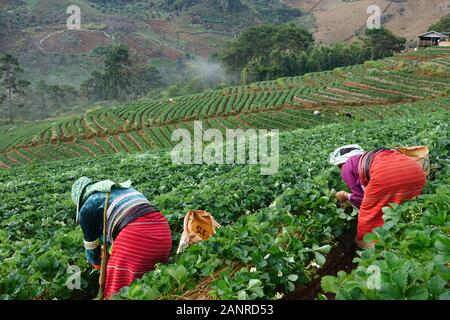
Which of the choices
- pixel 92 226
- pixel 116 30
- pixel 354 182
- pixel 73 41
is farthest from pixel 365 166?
pixel 116 30

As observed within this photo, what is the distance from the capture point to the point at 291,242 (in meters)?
3.80

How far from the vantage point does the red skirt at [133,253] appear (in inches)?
149

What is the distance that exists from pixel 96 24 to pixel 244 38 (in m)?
68.3

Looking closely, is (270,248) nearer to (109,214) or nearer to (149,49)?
(109,214)

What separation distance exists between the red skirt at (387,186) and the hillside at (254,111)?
114ft

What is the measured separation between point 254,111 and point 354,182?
41.3m

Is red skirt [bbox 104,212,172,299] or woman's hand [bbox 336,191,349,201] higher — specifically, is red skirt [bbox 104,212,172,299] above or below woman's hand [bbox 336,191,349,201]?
below

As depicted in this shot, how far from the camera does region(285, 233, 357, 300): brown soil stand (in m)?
3.61

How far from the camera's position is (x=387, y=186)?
436 cm

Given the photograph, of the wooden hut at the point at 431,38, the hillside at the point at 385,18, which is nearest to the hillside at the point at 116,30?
the hillside at the point at 385,18

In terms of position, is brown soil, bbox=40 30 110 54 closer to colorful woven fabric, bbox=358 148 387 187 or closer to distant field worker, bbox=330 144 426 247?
colorful woven fabric, bbox=358 148 387 187

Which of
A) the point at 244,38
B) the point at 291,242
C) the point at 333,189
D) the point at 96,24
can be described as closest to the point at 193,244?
the point at 291,242

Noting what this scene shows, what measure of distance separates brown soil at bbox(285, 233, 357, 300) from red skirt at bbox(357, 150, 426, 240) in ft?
0.78

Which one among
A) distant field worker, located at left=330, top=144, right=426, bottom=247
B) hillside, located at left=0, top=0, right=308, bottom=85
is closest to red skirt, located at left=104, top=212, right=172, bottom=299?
distant field worker, located at left=330, top=144, right=426, bottom=247
